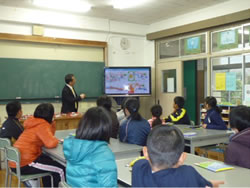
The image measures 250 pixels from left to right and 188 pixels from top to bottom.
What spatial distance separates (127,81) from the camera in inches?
256

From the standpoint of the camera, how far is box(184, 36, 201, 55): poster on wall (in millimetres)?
5934

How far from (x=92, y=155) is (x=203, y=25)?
185 inches

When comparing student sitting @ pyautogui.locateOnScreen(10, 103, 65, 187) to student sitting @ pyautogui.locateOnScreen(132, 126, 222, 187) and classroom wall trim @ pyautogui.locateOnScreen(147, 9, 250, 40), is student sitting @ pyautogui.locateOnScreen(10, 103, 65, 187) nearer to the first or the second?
student sitting @ pyautogui.locateOnScreen(132, 126, 222, 187)

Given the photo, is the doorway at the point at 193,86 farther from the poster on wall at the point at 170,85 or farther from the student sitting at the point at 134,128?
the student sitting at the point at 134,128

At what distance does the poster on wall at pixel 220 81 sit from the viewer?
546 cm

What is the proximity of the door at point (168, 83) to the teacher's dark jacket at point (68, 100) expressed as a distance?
242 centimetres

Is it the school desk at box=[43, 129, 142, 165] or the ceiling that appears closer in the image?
the school desk at box=[43, 129, 142, 165]

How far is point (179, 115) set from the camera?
174 inches

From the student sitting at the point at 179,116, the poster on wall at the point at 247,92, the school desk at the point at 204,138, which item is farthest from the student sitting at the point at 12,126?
the poster on wall at the point at 247,92

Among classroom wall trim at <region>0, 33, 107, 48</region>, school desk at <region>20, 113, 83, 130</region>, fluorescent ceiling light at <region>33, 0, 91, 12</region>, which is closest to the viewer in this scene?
school desk at <region>20, 113, 83, 130</region>

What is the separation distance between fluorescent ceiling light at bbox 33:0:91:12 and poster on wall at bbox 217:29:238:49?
2751 mm

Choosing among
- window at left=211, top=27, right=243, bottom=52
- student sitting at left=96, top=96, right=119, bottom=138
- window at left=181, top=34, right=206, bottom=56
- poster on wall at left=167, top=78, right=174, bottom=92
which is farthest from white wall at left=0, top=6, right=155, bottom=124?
student sitting at left=96, top=96, right=119, bottom=138

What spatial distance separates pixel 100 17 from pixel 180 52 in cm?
207

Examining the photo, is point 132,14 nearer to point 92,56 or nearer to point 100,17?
point 100,17
